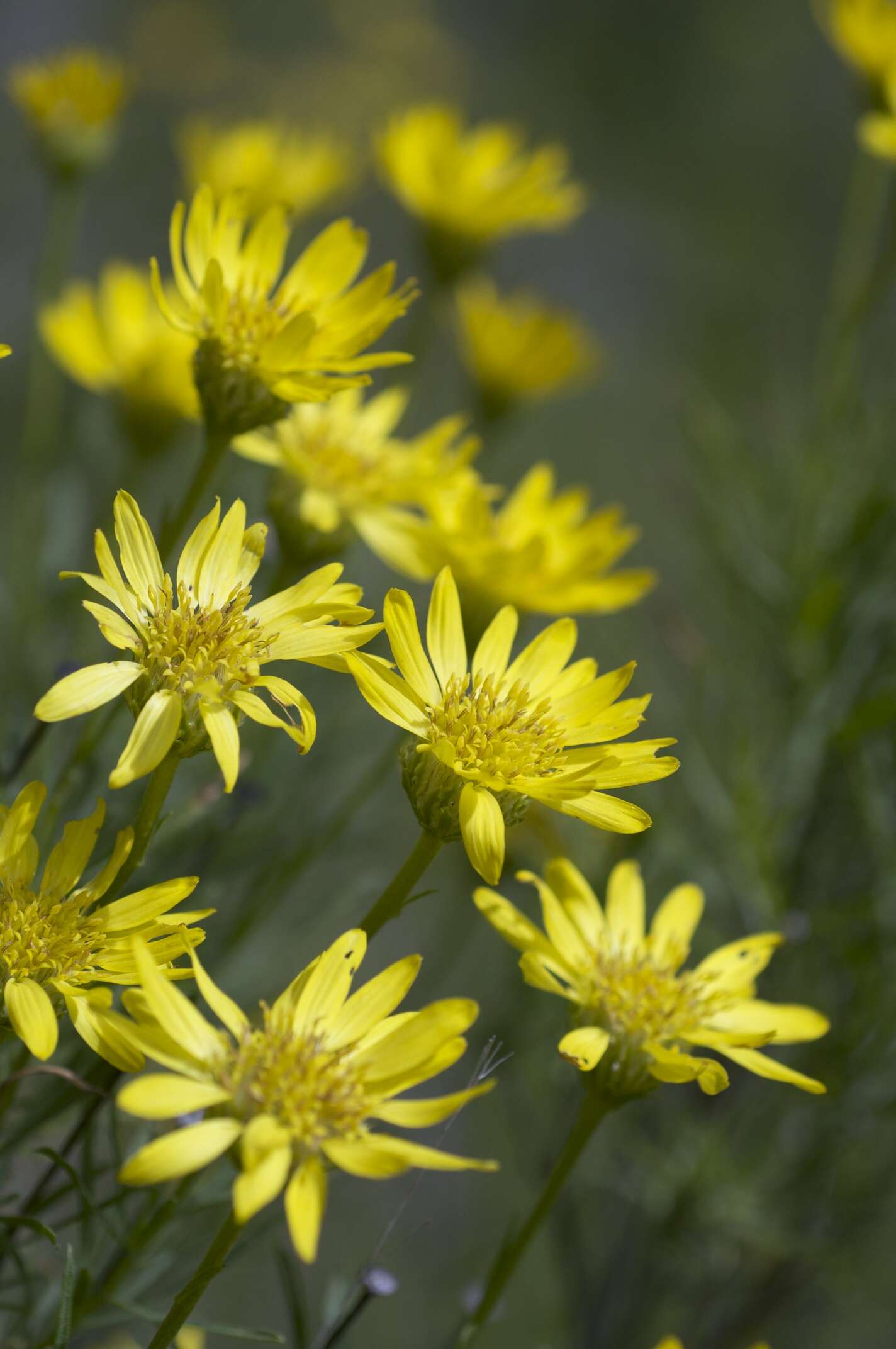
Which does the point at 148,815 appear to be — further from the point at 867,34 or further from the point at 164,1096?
the point at 867,34

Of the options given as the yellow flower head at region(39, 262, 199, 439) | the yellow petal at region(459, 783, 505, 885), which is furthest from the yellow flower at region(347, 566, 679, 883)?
the yellow flower head at region(39, 262, 199, 439)

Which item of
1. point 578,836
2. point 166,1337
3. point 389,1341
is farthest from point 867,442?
point 389,1341

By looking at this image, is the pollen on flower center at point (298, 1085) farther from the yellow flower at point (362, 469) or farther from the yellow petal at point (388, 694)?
the yellow flower at point (362, 469)

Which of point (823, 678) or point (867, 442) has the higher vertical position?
point (867, 442)

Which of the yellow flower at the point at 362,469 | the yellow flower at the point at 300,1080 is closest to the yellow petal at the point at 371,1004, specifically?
the yellow flower at the point at 300,1080

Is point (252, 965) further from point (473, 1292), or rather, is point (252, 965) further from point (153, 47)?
point (153, 47)

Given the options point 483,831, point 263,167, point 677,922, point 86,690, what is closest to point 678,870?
point 677,922

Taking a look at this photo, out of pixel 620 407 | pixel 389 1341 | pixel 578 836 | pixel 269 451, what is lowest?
pixel 389 1341
